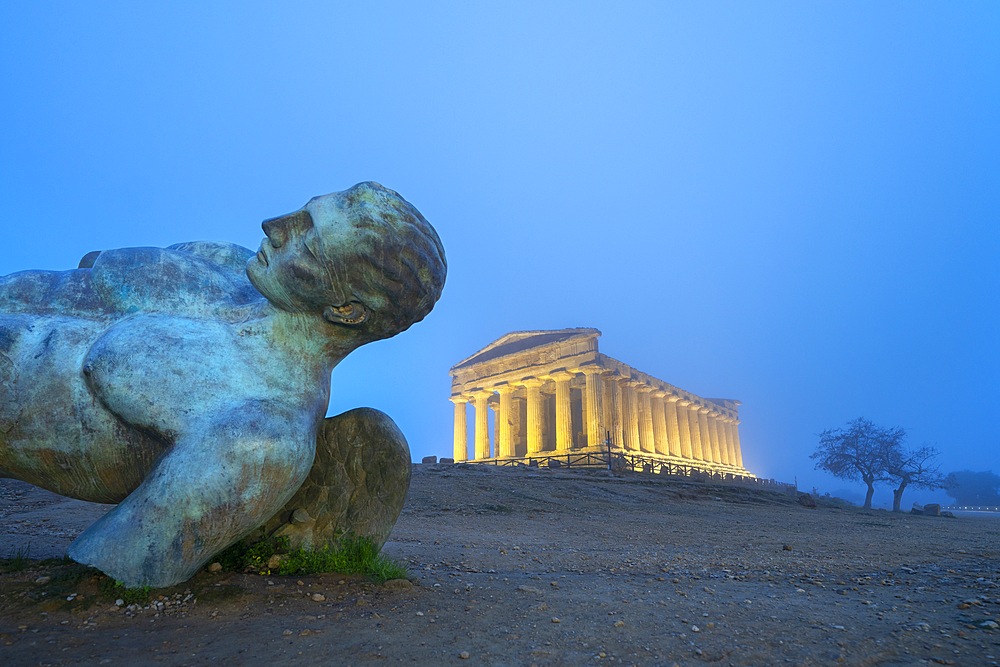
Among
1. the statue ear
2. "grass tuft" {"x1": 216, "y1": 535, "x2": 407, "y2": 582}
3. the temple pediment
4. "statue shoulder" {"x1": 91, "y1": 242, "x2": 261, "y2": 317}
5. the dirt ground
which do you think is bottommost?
the dirt ground

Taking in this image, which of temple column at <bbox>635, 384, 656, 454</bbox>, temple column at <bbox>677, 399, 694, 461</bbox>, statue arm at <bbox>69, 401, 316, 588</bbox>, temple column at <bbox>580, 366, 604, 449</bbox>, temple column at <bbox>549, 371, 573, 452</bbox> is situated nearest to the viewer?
statue arm at <bbox>69, 401, 316, 588</bbox>

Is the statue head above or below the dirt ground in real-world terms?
above

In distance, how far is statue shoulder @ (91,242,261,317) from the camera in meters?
2.76

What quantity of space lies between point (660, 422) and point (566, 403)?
10.1 meters

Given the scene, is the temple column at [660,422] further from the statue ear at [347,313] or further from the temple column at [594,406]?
the statue ear at [347,313]

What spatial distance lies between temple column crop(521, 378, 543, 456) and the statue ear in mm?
36215

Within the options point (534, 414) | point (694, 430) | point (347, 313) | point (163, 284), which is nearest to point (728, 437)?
point (694, 430)

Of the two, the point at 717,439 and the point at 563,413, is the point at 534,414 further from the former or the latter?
the point at 717,439

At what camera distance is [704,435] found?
167 ft

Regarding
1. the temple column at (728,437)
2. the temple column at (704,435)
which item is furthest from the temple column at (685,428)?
the temple column at (728,437)

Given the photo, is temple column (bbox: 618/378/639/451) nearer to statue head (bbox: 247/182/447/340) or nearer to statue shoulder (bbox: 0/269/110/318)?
statue head (bbox: 247/182/447/340)

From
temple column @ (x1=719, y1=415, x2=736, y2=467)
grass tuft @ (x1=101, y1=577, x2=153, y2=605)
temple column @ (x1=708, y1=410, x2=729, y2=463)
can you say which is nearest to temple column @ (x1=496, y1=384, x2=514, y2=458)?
temple column @ (x1=708, y1=410, x2=729, y2=463)

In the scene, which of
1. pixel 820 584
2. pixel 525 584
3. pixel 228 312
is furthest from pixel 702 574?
pixel 228 312

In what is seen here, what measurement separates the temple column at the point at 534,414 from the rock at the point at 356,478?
35301 mm
